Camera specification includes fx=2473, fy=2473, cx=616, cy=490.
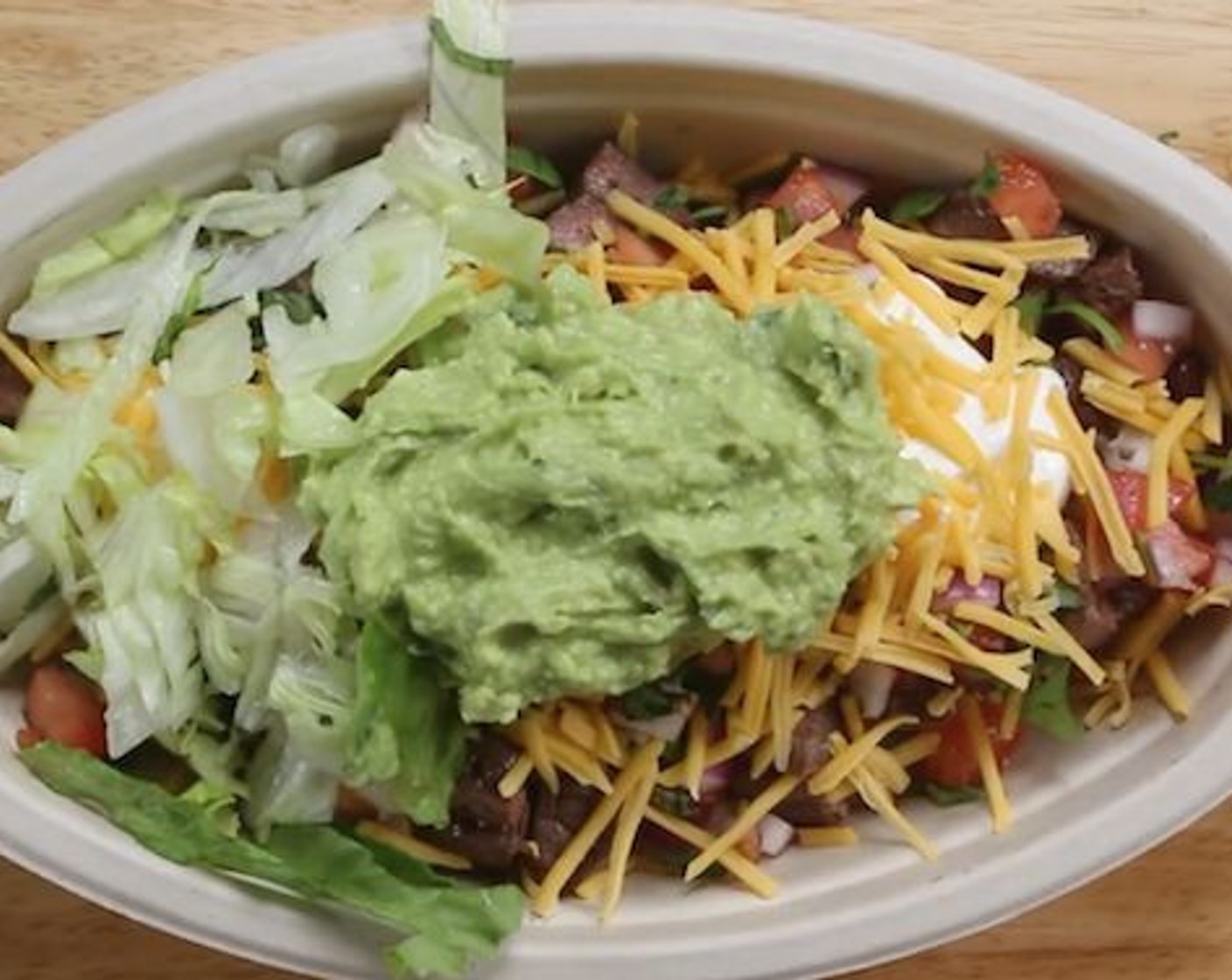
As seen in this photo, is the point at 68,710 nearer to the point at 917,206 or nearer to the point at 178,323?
the point at 178,323

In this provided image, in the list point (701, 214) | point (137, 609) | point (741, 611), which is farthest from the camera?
point (701, 214)

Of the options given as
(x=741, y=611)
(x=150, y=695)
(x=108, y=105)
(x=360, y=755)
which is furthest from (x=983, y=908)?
(x=108, y=105)

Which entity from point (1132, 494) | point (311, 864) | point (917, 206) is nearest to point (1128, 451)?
point (1132, 494)

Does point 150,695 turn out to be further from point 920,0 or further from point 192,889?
point 920,0

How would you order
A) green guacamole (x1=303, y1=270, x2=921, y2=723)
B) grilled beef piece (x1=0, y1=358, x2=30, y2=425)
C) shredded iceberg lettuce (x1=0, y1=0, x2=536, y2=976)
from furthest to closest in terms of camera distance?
grilled beef piece (x1=0, y1=358, x2=30, y2=425)
shredded iceberg lettuce (x1=0, y1=0, x2=536, y2=976)
green guacamole (x1=303, y1=270, x2=921, y2=723)

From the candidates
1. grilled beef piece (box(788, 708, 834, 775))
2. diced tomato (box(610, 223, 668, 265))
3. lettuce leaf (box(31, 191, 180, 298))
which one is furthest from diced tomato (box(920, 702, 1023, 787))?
lettuce leaf (box(31, 191, 180, 298))

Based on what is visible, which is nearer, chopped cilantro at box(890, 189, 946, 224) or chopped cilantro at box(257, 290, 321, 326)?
chopped cilantro at box(257, 290, 321, 326)

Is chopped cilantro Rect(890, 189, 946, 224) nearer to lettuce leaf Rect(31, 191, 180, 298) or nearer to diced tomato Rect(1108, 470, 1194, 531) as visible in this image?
diced tomato Rect(1108, 470, 1194, 531)
